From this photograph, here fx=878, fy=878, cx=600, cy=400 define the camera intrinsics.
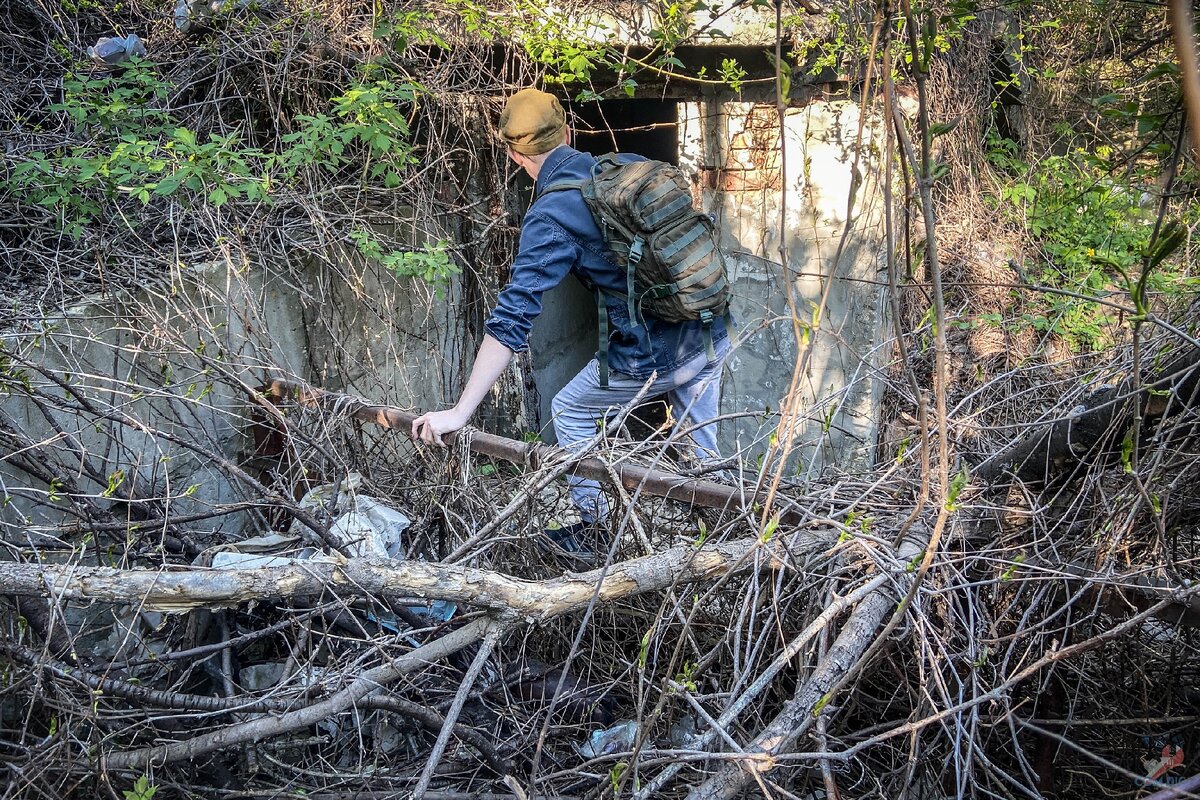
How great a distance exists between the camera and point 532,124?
3.30m

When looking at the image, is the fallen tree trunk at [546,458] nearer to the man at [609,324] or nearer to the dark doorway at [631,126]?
the man at [609,324]

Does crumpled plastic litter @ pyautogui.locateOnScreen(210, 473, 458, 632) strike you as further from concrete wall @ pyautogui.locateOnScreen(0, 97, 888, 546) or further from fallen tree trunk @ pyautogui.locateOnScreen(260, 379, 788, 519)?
concrete wall @ pyautogui.locateOnScreen(0, 97, 888, 546)

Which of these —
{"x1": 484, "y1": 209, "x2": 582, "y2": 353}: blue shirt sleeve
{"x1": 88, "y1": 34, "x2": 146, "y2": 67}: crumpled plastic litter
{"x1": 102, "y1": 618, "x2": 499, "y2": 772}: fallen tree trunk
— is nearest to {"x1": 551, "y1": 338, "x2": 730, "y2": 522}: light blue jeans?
{"x1": 484, "y1": 209, "x2": 582, "y2": 353}: blue shirt sleeve

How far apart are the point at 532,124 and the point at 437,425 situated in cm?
121

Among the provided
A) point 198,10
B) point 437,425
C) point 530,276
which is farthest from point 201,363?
Answer: point 198,10

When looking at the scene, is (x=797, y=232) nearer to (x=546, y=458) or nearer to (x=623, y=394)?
(x=623, y=394)

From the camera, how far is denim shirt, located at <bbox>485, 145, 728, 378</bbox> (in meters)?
3.15

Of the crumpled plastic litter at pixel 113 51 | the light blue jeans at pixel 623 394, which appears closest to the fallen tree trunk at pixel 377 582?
the light blue jeans at pixel 623 394

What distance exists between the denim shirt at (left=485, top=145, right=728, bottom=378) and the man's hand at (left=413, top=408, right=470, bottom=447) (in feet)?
1.07

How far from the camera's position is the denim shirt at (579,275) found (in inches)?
124

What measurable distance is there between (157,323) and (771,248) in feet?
9.52

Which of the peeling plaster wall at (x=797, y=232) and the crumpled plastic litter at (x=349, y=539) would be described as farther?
the peeling plaster wall at (x=797, y=232)

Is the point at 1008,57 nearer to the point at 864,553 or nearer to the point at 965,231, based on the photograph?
the point at 965,231

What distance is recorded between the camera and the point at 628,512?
2336 millimetres
